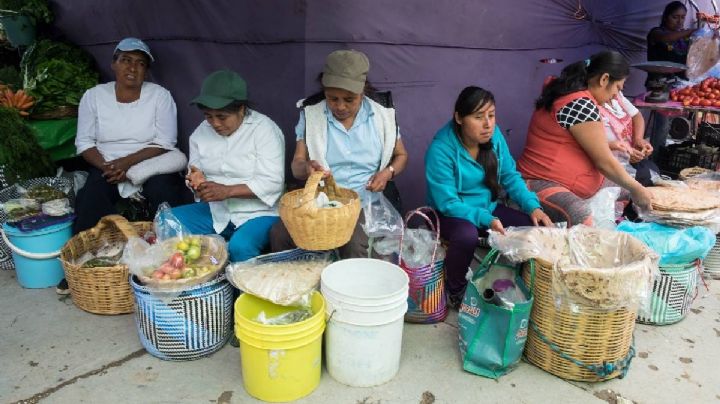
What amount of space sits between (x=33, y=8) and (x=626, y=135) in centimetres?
543

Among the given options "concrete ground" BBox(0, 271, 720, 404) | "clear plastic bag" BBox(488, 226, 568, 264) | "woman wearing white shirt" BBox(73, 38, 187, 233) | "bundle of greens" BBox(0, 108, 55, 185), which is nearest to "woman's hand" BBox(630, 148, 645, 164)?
"concrete ground" BBox(0, 271, 720, 404)

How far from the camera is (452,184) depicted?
3336 mm

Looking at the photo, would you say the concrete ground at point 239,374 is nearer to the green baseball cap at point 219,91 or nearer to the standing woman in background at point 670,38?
the green baseball cap at point 219,91

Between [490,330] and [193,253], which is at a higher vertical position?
[193,253]

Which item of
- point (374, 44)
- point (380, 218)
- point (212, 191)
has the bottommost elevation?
point (380, 218)

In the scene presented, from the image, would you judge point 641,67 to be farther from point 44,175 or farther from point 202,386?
point 44,175

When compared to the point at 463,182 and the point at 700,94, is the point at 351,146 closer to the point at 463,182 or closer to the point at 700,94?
the point at 463,182

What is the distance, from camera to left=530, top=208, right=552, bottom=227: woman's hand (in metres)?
3.27

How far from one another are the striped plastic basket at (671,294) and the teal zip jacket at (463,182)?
0.86m

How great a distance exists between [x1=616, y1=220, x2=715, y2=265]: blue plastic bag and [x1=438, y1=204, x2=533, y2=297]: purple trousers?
0.69 metres

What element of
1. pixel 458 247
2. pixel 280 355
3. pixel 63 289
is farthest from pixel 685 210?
pixel 63 289

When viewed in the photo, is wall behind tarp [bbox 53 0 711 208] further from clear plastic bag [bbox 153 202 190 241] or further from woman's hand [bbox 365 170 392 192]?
clear plastic bag [bbox 153 202 190 241]

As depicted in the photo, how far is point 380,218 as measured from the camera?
3297mm

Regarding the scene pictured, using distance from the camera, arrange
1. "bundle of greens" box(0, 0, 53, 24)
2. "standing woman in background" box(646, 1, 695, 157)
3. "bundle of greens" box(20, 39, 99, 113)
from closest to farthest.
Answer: "bundle of greens" box(20, 39, 99, 113) → "bundle of greens" box(0, 0, 53, 24) → "standing woman in background" box(646, 1, 695, 157)
